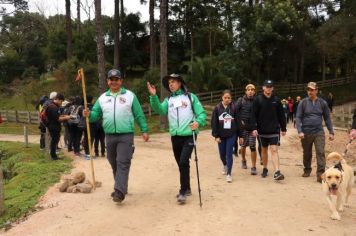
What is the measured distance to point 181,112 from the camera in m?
7.25

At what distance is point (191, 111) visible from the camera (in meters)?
7.29

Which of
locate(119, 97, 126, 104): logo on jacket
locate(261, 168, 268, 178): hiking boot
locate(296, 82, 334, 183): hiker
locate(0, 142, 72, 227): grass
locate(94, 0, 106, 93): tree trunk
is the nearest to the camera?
Answer: locate(119, 97, 126, 104): logo on jacket

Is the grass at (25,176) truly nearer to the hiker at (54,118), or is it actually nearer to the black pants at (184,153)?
the hiker at (54,118)

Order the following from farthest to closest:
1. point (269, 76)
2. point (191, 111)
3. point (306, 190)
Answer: point (269, 76)
point (306, 190)
point (191, 111)

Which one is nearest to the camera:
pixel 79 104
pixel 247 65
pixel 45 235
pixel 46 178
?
pixel 45 235

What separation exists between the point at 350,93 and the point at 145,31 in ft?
69.2

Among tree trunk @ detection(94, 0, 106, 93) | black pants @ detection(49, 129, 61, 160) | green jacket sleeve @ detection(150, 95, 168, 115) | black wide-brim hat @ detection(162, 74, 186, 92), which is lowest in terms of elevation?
black pants @ detection(49, 129, 61, 160)

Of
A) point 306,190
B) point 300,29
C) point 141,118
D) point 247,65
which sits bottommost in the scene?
point 306,190

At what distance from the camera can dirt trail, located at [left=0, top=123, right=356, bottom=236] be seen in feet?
20.0

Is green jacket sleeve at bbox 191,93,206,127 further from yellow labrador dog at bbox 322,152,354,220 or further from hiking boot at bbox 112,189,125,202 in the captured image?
yellow labrador dog at bbox 322,152,354,220

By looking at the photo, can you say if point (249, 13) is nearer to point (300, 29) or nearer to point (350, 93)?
point (300, 29)

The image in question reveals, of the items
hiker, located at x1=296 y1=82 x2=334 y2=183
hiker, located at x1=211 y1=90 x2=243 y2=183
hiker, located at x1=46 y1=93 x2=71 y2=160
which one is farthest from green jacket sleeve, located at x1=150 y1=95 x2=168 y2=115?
hiker, located at x1=46 y1=93 x2=71 y2=160

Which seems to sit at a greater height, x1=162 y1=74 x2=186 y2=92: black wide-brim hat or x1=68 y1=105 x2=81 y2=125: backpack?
x1=162 y1=74 x2=186 y2=92: black wide-brim hat

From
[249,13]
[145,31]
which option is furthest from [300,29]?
[145,31]
